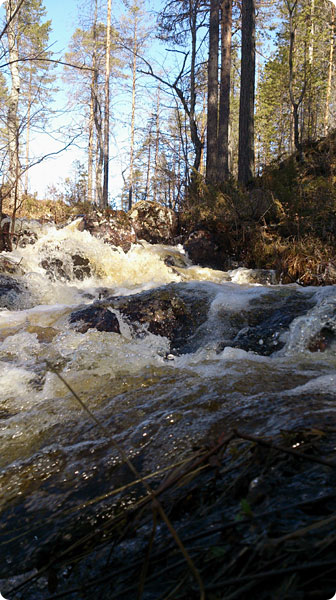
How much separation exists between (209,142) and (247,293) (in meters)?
8.92

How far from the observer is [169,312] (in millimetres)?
5461

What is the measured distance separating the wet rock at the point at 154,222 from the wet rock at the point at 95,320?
209 inches

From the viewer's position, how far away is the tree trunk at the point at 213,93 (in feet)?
42.4

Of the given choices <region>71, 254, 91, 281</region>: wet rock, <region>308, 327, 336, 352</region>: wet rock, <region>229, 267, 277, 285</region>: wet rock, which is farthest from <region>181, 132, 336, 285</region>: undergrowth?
<region>308, 327, 336, 352</region>: wet rock

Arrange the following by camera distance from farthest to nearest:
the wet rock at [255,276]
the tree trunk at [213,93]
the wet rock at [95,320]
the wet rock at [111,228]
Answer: the tree trunk at [213,93], the wet rock at [111,228], the wet rock at [255,276], the wet rock at [95,320]

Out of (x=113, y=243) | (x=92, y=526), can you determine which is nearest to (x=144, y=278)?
(x=113, y=243)

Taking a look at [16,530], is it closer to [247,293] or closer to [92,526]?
[92,526]

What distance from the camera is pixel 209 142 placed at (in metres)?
13.4

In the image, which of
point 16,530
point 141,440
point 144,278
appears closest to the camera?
point 16,530

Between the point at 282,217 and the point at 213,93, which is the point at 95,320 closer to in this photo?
the point at 282,217

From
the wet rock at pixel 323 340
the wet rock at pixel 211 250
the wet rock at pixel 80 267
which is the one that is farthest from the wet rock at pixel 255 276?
the wet rock at pixel 323 340

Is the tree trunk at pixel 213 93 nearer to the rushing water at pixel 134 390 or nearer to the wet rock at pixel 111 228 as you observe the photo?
the wet rock at pixel 111 228

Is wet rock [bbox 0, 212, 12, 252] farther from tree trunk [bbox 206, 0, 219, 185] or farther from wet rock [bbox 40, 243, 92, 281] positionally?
tree trunk [bbox 206, 0, 219, 185]

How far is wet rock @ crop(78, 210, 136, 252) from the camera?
9742 millimetres
